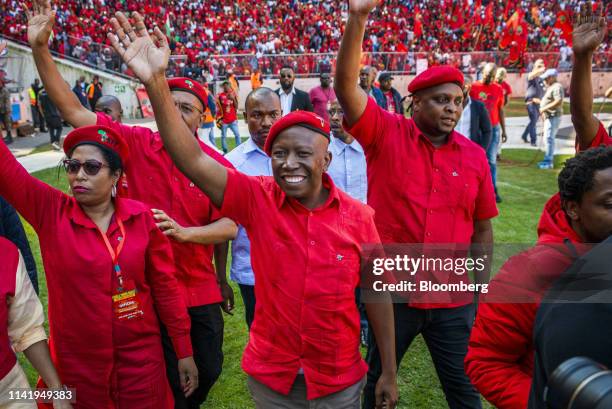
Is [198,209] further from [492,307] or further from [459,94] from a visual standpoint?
[492,307]

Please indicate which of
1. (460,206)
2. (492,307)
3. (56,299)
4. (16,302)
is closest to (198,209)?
(56,299)

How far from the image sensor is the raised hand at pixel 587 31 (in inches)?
113

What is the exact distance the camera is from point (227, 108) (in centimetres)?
1385

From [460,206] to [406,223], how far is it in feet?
1.00

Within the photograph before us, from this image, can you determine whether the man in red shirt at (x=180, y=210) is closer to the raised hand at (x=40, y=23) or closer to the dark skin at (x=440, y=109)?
the raised hand at (x=40, y=23)

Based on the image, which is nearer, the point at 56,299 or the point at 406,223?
the point at 56,299

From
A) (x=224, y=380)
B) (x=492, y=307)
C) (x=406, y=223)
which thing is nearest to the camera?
(x=492, y=307)

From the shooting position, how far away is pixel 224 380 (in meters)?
4.19

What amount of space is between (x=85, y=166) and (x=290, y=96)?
7.07 metres

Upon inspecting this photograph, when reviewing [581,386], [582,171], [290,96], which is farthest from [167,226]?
[290,96]

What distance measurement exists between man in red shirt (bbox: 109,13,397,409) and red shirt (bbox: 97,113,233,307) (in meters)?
0.81

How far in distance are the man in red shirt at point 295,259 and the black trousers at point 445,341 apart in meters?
0.64

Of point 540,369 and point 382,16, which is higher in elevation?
point 382,16

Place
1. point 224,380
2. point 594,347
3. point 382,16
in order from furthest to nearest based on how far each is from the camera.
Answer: point 382,16 < point 224,380 < point 594,347
